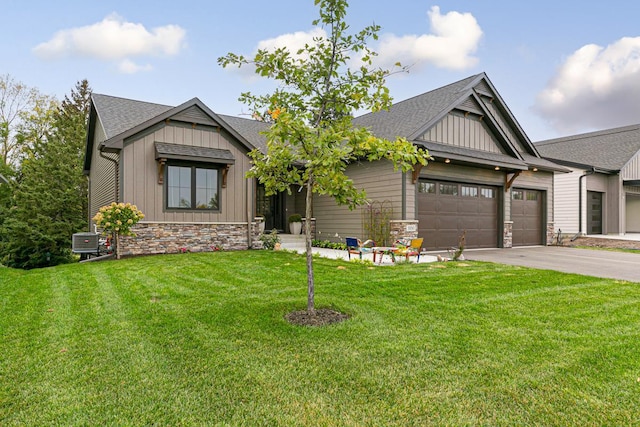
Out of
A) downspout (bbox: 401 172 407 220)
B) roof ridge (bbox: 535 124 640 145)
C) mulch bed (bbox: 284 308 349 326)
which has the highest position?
roof ridge (bbox: 535 124 640 145)

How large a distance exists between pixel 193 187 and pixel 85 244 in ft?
10.9

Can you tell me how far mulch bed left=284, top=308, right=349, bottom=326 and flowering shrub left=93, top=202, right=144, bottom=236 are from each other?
6.90 metres

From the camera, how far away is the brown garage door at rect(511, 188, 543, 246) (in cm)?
1426

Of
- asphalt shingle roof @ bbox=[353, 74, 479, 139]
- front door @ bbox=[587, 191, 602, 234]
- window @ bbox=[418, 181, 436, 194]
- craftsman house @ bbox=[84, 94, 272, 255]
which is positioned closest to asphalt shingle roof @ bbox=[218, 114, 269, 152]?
craftsman house @ bbox=[84, 94, 272, 255]

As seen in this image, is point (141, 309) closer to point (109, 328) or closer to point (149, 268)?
point (109, 328)

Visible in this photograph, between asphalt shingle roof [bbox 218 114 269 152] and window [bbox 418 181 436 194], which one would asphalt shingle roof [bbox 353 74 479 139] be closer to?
window [bbox 418 181 436 194]

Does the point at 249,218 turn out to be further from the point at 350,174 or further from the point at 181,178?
the point at 350,174

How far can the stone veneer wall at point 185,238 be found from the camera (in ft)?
34.1

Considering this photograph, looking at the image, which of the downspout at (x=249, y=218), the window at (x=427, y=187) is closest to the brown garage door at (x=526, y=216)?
the window at (x=427, y=187)

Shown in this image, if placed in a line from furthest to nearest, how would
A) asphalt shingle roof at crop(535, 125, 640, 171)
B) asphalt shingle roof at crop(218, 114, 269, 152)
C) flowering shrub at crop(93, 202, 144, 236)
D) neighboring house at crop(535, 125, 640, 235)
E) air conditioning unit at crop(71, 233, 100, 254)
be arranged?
asphalt shingle roof at crop(535, 125, 640, 171) < neighboring house at crop(535, 125, 640, 235) < asphalt shingle roof at crop(218, 114, 269, 152) < air conditioning unit at crop(71, 233, 100, 254) < flowering shrub at crop(93, 202, 144, 236)

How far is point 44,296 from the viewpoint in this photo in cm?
553

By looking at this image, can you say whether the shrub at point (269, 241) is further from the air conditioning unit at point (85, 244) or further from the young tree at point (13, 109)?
the young tree at point (13, 109)

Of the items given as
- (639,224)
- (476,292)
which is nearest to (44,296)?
(476,292)

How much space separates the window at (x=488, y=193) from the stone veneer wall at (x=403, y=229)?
3.77m
